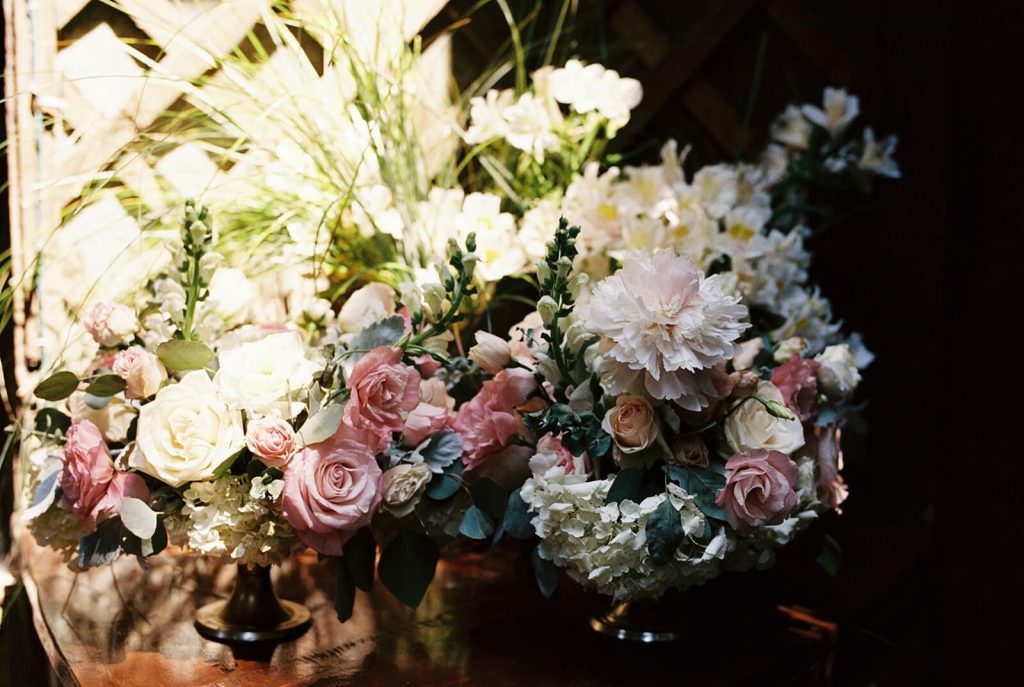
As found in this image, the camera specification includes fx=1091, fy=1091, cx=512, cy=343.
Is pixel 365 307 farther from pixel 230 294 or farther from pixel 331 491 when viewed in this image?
pixel 331 491

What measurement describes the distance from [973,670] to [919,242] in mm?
764

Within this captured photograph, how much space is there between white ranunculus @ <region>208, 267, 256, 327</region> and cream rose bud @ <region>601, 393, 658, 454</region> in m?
0.40

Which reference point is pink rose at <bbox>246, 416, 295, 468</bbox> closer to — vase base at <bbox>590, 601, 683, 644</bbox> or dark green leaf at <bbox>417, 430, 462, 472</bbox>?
dark green leaf at <bbox>417, 430, 462, 472</bbox>

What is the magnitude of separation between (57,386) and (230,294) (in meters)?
0.20

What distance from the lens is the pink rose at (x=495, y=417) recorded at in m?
0.99

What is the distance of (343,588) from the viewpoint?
959mm

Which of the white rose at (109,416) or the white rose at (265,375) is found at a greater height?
the white rose at (109,416)

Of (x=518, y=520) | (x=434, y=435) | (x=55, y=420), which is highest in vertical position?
(x=55, y=420)

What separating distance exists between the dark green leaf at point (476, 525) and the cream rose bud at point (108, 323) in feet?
1.17

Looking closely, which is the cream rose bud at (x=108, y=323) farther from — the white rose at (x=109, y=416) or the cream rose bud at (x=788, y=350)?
the cream rose bud at (x=788, y=350)

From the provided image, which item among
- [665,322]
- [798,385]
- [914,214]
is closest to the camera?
[665,322]

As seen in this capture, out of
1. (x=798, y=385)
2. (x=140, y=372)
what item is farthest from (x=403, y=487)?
(x=798, y=385)

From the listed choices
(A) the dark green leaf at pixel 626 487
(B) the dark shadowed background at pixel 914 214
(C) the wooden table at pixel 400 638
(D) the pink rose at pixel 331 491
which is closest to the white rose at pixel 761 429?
(A) the dark green leaf at pixel 626 487

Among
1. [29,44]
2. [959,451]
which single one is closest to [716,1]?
[959,451]
